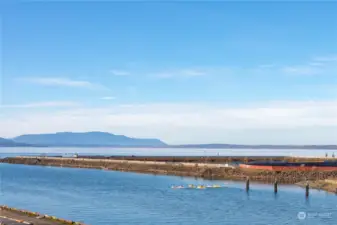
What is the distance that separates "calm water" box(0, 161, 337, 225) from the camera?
49.9 metres

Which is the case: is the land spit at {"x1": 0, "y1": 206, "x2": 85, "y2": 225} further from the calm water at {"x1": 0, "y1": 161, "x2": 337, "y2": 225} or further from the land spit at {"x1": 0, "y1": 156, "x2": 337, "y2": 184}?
the land spit at {"x1": 0, "y1": 156, "x2": 337, "y2": 184}

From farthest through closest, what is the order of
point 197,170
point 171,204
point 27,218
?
point 197,170 < point 171,204 < point 27,218

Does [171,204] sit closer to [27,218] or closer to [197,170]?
[27,218]

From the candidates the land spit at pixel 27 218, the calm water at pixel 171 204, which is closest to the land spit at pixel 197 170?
the calm water at pixel 171 204

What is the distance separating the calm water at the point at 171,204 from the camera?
164 feet

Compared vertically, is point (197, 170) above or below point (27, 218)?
above

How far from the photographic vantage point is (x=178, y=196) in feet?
220

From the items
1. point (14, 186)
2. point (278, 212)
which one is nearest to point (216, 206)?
point (278, 212)

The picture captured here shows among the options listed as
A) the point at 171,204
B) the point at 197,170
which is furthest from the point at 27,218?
the point at 197,170

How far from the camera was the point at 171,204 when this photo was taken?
59.4 metres

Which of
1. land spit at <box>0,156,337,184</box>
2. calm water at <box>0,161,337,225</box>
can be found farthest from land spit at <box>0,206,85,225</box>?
land spit at <box>0,156,337,184</box>

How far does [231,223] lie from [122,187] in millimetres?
34106

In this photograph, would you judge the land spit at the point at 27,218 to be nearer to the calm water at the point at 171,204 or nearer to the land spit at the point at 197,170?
the calm water at the point at 171,204

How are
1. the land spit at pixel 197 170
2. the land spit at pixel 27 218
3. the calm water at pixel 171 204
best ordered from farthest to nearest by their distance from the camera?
the land spit at pixel 197 170, the calm water at pixel 171 204, the land spit at pixel 27 218
